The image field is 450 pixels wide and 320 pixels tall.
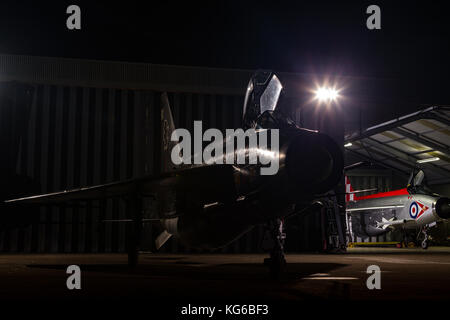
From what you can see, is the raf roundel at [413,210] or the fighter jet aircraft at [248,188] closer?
the fighter jet aircraft at [248,188]

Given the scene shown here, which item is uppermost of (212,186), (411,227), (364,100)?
(364,100)

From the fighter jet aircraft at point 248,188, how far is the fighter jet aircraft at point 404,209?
14214 millimetres

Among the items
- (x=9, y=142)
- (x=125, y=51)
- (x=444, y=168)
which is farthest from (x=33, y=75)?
(x=444, y=168)

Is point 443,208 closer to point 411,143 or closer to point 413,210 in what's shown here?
point 413,210

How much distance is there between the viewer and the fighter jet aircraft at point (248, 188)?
5.07m

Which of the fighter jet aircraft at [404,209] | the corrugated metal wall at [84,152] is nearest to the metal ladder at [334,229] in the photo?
the corrugated metal wall at [84,152]

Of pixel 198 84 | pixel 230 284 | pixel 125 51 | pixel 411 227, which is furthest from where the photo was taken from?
pixel 411 227

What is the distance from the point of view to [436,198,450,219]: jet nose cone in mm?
20703

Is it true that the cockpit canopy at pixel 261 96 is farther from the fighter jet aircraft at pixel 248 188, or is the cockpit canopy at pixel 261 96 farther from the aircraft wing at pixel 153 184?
the aircraft wing at pixel 153 184

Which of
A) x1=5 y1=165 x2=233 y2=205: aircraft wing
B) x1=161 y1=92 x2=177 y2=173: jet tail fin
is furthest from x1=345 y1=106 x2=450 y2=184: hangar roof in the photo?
x1=5 y1=165 x2=233 y2=205: aircraft wing

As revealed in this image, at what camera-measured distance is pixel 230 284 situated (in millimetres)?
5090
